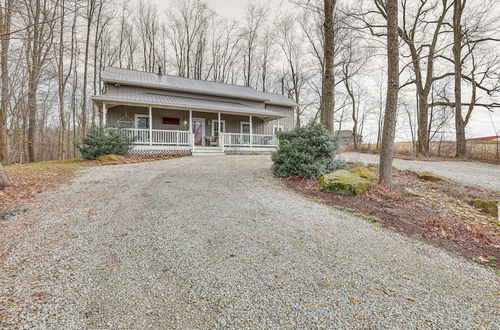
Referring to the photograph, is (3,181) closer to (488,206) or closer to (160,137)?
(160,137)

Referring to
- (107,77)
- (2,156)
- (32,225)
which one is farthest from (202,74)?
(32,225)

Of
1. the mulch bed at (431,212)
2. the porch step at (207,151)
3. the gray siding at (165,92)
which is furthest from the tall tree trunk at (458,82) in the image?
the porch step at (207,151)

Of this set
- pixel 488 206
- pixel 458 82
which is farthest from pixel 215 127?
pixel 458 82

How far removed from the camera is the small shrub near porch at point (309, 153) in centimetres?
641

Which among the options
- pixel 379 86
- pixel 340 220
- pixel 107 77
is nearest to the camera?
pixel 340 220

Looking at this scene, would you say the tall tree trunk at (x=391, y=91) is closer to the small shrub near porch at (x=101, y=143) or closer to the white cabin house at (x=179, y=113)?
the white cabin house at (x=179, y=113)

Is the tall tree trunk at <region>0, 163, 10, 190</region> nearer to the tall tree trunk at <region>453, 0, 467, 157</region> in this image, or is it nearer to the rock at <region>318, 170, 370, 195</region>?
the rock at <region>318, 170, 370, 195</region>

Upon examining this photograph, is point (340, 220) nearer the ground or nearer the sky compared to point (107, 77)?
nearer the ground

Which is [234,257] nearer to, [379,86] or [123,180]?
[123,180]

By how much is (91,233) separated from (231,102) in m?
15.3

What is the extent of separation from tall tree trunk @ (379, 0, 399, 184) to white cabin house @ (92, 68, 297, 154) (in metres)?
9.58

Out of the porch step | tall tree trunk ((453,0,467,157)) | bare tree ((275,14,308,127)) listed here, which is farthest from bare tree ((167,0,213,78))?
tall tree trunk ((453,0,467,157))

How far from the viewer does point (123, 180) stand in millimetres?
6191

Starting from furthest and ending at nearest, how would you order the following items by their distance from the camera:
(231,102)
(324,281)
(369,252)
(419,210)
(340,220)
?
(231,102) < (419,210) < (340,220) < (369,252) < (324,281)
